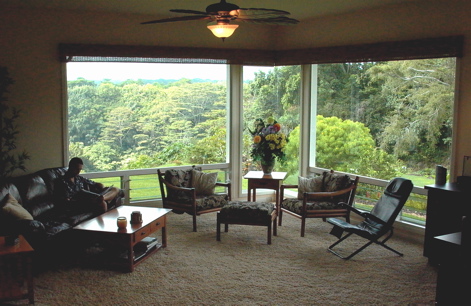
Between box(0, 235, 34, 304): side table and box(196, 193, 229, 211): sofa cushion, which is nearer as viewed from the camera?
box(0, 235, 34, 304): side table

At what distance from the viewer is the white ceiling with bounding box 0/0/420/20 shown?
5047 millimetres

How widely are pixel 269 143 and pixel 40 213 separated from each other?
3.04 metres

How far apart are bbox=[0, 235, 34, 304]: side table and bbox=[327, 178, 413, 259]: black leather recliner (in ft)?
9.74


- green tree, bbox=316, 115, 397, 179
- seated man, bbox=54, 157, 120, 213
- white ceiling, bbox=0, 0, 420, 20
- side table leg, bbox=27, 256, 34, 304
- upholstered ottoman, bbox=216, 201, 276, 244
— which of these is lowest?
side table leg, bbox=27, 256, 34, 304

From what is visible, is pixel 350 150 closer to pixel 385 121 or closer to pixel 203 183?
pixel 385 121

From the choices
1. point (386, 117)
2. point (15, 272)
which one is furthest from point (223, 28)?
point (386, 117)

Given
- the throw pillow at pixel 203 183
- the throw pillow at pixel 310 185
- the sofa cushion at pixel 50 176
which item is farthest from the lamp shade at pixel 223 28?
the sofa cushion at pixel 50 176

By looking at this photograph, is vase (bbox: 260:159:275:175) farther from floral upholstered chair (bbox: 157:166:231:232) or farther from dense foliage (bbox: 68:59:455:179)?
dense foliage (bbox: 68:59:455:179)

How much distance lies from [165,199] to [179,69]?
2.04 meters

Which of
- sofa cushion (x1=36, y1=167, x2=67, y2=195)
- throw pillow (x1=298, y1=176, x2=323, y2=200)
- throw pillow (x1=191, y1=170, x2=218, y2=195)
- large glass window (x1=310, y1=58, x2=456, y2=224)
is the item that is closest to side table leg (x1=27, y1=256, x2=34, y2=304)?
sofa cushion (x1=36, y1=167, x2=67, y2=195)

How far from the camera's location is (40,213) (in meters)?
4.62

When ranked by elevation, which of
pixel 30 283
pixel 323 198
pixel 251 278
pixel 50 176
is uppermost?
pixel 50 176

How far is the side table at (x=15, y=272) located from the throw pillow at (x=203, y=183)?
2.48 meters

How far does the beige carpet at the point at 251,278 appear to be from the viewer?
3.53 m
